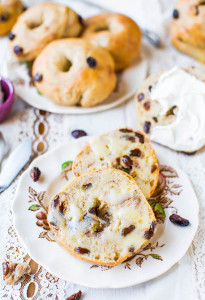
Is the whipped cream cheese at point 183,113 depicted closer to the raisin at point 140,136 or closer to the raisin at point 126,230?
the raisin at point 140,136

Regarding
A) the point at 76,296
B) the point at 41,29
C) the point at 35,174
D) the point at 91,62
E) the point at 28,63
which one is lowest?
the point at 76,296

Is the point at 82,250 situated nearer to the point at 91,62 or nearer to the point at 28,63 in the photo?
the point at 91,62

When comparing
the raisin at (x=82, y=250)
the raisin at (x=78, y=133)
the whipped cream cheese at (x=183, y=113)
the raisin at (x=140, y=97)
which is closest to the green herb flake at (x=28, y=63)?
Answer: the raisin at (x=78, y=133)

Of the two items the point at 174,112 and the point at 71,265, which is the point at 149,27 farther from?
the point at 71,265

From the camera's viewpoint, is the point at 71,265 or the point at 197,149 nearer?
the point at 71,265

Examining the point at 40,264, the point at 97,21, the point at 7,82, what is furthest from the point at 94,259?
the point at 97,21

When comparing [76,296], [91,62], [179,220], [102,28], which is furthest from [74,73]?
[76,296]
